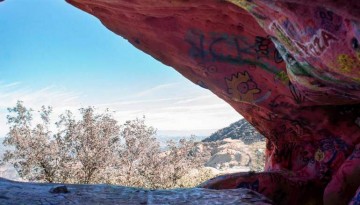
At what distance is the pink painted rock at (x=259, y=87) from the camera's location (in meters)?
7.80

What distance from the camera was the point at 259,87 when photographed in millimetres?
8984

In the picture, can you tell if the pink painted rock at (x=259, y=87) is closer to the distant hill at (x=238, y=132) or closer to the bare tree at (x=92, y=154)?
the bare tree at (x=92, y=154)

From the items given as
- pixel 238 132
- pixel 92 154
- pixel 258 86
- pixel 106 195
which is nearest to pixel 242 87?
pixel 258 86

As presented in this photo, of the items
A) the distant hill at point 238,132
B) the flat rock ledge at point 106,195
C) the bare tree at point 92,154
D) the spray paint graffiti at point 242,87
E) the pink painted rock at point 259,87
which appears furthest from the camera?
the distant hill at point 238,132

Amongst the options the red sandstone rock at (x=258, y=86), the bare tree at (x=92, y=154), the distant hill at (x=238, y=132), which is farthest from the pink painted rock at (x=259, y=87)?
the distant hill at (x=238, y=132)

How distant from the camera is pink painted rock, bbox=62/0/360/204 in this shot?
25.6 feet

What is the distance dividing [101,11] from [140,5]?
6.21 ft

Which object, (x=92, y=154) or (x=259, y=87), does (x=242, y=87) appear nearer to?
(x=259, y=87)

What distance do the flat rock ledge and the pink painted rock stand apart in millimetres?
2362

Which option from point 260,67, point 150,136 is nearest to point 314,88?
point 260,67

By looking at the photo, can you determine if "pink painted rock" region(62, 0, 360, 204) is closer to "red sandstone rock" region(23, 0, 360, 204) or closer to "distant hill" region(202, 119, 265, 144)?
"red sandstone rock" region(23, 0, 360, 204)

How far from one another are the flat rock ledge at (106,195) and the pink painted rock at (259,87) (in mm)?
2362

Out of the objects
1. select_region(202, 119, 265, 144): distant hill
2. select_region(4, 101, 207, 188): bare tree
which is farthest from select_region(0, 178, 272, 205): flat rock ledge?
select_region(202, 119, 265, 144): distant hill

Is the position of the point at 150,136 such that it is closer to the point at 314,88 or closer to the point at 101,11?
the point at 101,11
